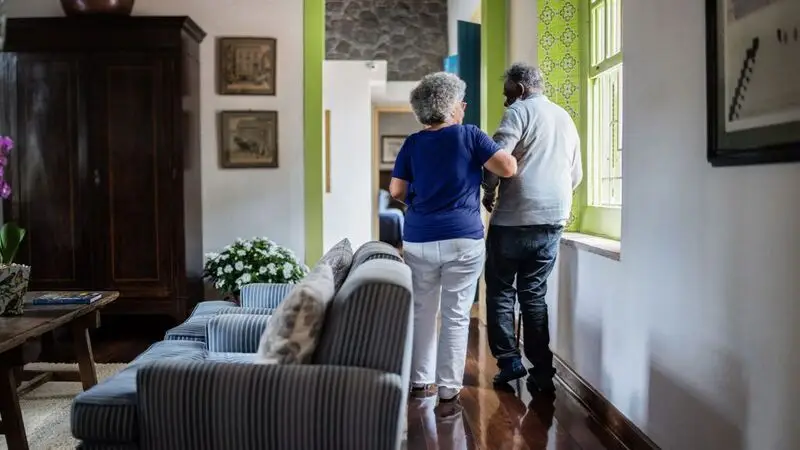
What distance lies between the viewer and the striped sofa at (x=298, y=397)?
1.67 meters

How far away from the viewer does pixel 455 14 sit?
308 inches

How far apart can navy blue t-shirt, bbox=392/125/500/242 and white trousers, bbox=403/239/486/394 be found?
0.05 meters

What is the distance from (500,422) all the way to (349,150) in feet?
15.4

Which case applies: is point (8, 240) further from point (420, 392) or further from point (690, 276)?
point (690, 276)

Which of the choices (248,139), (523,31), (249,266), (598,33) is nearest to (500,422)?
(598,33)

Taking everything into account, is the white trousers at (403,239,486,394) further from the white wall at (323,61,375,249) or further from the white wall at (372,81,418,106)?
the white wall at (372,81,418,106)

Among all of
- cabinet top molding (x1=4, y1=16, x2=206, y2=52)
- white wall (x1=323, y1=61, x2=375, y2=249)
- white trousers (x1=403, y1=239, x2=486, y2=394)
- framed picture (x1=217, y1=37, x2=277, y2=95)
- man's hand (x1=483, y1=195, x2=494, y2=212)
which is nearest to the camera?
white trousers (x1=403, y1=239, x2=486, y2=394)

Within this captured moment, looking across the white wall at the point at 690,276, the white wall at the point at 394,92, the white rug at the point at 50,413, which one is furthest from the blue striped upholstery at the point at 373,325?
the white wall at the point at 394,92

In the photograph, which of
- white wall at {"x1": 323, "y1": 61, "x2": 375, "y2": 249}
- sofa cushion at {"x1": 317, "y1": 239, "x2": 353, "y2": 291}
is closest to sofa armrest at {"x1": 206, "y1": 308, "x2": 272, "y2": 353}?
sofa cushion at {"x1": 317, "y1": 239, "x2": 353, "y2": 291}

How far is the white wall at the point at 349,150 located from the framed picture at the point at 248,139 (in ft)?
7.63

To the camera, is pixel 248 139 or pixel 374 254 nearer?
pixel 374 254

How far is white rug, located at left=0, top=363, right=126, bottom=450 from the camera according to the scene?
2.68m

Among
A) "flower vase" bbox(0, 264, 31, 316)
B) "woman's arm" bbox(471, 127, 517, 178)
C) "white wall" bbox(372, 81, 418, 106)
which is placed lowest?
"flower vase" bbox(0, 264, 31, 316)

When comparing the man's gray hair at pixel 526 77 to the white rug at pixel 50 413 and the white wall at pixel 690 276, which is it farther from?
the white rug at pixel 50 413
